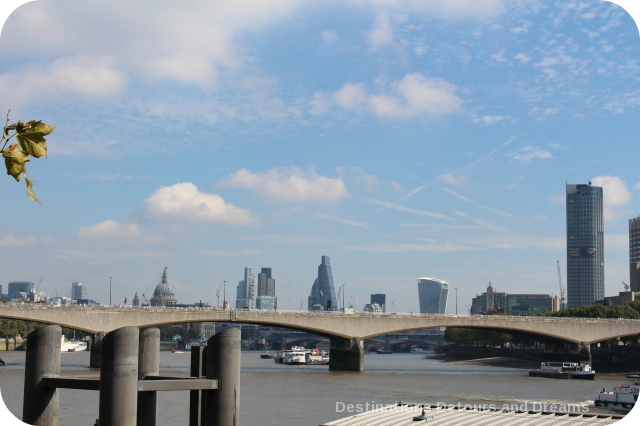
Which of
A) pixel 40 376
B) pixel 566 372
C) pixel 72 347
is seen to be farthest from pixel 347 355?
pixel 40 376

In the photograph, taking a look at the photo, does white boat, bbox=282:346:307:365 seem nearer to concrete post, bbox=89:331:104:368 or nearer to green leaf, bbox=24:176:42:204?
concrete post, bbox=89:331:104:368

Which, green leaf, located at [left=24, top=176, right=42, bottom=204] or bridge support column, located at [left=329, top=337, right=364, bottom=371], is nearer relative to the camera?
green leaf, located at [left=24, top=176, right=42, bottom=204]

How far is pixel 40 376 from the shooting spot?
10844mm

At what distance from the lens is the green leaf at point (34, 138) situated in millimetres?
3344

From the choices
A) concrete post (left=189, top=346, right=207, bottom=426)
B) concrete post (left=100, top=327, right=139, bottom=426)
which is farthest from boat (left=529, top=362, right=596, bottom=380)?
concrete post (left=100, top=327, right=139, bottom=426)

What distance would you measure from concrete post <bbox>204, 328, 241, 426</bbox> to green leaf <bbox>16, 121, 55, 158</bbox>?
6.79 meters

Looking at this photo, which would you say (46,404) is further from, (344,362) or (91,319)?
(344,362)

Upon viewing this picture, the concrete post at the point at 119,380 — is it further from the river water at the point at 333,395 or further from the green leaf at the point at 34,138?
the river water at the point at 333,395

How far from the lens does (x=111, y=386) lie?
30.8 ft

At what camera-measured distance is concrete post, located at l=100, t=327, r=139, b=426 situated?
368 inches

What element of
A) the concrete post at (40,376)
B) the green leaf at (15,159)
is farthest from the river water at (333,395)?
the green leaf at (15,159)

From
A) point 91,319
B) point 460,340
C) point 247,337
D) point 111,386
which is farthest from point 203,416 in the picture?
point 247,337

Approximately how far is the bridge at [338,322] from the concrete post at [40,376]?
56.7m

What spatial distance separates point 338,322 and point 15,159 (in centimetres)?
7301
